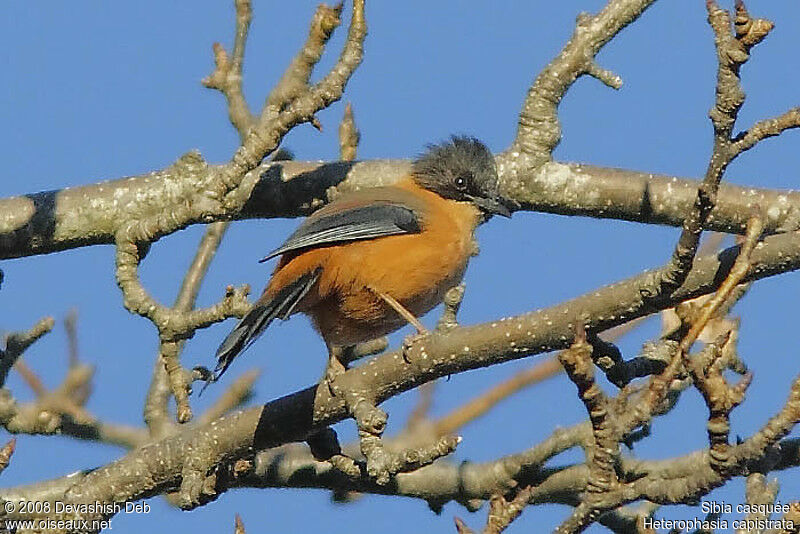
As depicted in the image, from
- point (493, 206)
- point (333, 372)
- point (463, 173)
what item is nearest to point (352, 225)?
point (493, 206)

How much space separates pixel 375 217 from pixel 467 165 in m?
1.02

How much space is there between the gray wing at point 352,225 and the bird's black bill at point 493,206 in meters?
0.47

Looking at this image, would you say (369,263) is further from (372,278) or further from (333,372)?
(333,372)

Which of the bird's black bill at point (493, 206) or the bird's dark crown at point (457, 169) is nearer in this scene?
the bird's black bill at point (493, 206)

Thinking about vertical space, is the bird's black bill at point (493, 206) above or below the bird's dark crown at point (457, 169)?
below

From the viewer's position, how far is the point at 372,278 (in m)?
6.54

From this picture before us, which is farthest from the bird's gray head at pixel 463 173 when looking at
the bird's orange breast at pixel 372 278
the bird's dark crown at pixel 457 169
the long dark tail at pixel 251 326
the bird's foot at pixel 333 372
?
the long dark tail at pixel 251 326

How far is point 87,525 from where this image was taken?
18.2 feet

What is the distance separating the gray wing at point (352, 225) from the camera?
638 centimetres

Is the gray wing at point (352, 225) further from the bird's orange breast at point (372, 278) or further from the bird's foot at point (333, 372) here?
the bird's foot at point (333, 372)

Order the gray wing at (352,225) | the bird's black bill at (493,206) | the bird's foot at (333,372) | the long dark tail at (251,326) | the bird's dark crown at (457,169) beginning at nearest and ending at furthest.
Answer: the bird's foot at (333,372) → the long dark tail at (251,326) → the gray wing at (352,225) → the bird's black bill at (493,206) → the bird's dark crown at (457,169)

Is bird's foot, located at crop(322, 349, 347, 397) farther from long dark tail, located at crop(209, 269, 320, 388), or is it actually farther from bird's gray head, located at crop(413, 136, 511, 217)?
bird's gray head, located at crop(413, 136, 511, 217)

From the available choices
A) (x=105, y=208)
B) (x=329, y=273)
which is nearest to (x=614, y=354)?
(x=329, y=273)

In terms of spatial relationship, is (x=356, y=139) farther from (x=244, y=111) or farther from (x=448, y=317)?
(x=448, y=317)
